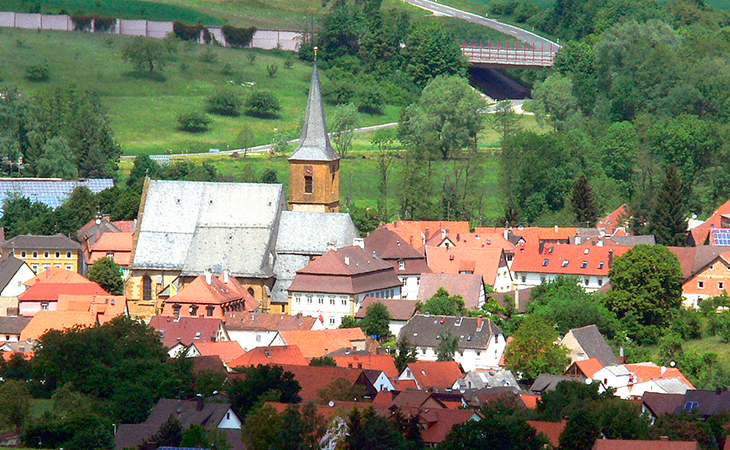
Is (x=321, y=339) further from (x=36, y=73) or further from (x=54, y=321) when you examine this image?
(x=36, y=73)

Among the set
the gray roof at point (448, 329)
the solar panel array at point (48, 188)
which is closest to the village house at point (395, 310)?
the gray roof at point (448, 329)

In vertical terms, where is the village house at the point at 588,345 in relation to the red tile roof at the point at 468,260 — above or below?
below

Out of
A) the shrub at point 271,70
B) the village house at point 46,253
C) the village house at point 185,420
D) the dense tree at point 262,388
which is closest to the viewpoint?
the village house at point 185,420

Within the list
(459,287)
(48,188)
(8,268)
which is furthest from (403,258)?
(48,188)

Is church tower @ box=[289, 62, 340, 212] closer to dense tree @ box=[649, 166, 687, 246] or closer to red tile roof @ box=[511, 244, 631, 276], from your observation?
red tile roof @ box=[511, 244, 631, 276]

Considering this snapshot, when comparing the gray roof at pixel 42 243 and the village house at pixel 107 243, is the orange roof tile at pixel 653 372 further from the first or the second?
the gray roof at pixel 42 243

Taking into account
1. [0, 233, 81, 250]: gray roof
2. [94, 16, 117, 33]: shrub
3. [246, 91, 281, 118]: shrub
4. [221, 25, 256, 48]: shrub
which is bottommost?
[0, 233, 81, 250]: gray roof

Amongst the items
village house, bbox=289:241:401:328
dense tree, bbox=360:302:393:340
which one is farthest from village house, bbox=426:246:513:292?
dense tree, bbox=360:302:393:340
